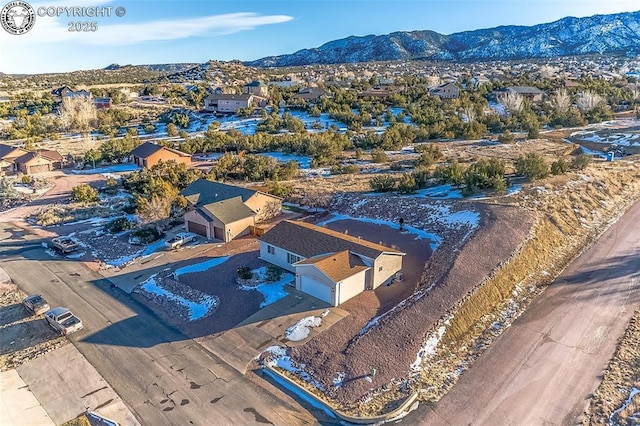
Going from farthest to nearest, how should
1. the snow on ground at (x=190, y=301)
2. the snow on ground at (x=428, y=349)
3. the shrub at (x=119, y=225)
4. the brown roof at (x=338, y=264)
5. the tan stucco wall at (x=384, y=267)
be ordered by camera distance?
1. the shrub at (x=119, y=225)
2. the tan stucco wall at (x=384, y=267)
3. the brown roof at (x=338, y=264)
4. the snow on ground at (x=190, y=301)
5. the snow on ground at (x=428, y=349)

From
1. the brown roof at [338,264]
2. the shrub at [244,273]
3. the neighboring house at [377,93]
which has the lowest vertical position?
the shrub at [244,273]

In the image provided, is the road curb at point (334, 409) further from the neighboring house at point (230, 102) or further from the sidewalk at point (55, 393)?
the neighboring house at point (230, 102)

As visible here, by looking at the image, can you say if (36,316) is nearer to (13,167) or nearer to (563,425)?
(563,425)

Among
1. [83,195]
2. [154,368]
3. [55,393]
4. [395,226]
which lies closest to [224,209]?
[395,226]

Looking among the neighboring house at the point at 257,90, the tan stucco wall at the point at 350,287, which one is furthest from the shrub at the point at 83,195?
the neighboring house at the point at 257,90

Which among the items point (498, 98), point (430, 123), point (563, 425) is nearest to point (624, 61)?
point (498, 98)

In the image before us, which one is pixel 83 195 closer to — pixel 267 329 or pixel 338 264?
pixel 267 329

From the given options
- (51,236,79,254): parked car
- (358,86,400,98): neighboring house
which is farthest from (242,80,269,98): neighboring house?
(51,236,79,254): parked car
